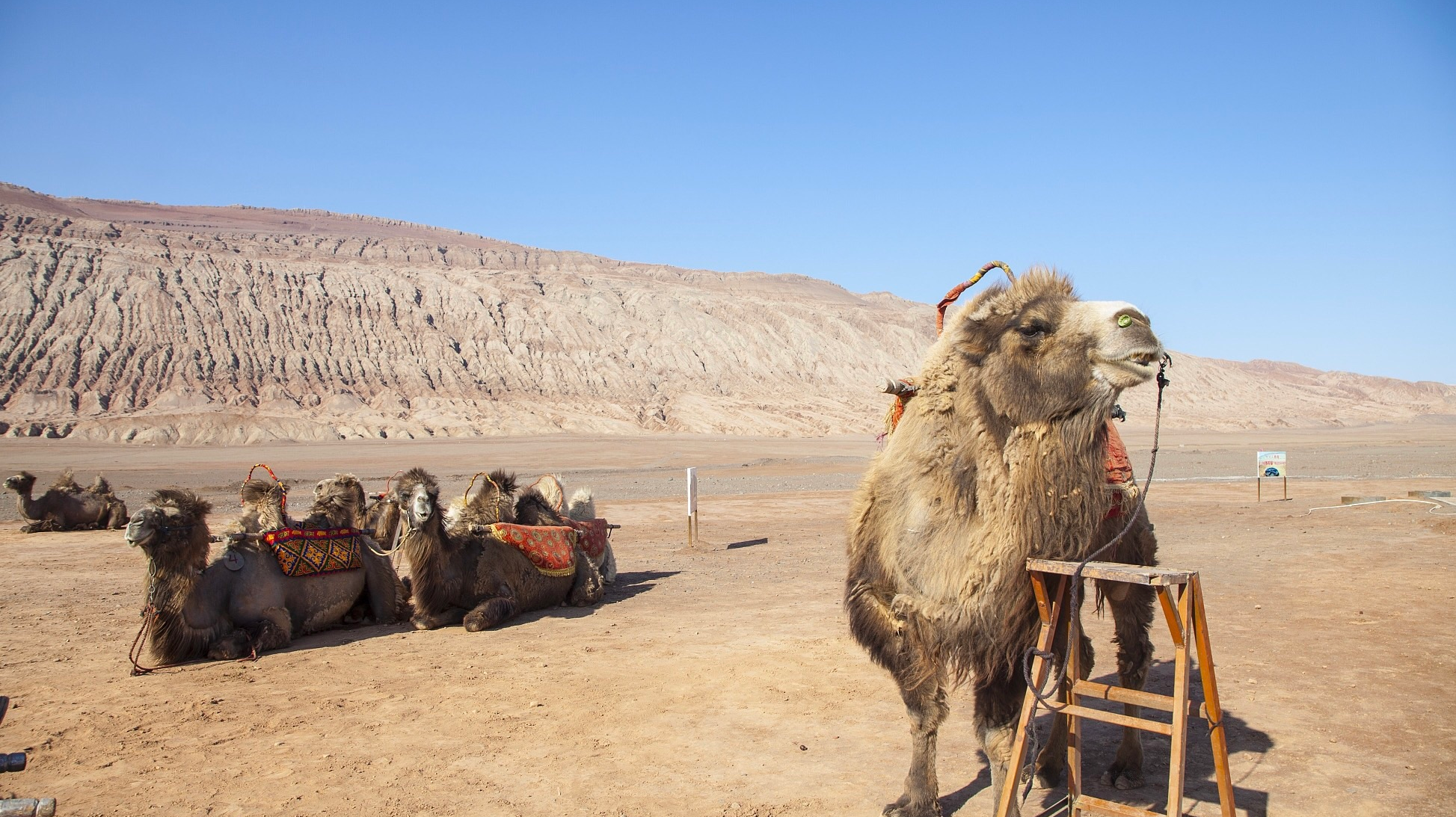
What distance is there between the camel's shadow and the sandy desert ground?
3 cm

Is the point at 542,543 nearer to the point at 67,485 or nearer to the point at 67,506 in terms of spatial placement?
the point at 67,506

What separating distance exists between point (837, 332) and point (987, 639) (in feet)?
292

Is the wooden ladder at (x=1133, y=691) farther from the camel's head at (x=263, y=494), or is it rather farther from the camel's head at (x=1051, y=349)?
the camel's head at (x=263, y=494)

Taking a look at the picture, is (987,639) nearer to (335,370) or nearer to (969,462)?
(969,462)

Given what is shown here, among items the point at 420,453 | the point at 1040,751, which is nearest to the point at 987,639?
the point at 1040,751

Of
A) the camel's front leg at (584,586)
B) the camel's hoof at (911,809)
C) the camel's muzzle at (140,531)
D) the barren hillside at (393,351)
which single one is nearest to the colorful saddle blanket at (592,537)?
the camel's front leg at (584,586)

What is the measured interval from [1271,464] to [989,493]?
20927 mm

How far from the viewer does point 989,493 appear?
410 centimetres

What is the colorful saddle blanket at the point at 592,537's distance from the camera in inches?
468

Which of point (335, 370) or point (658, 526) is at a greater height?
point (335, 370)

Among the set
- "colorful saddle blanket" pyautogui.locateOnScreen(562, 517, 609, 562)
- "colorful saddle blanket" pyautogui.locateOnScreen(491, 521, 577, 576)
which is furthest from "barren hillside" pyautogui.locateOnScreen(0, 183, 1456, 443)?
"colorful saddle blanket" pyautogui.locateOnScreen(491, 521, 577, 576)

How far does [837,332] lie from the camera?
3627 inches

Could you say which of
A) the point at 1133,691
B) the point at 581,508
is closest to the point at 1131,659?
the point at 1133,691

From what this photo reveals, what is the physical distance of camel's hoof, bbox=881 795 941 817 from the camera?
4695 mm
